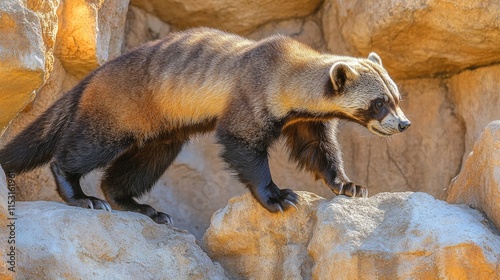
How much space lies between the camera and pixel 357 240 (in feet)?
18.5

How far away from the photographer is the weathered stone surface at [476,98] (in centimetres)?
891

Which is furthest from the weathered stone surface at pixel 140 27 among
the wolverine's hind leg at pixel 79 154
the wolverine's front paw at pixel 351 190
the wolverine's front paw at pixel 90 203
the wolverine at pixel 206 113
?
the wolverine's front paw at pixel 351 190

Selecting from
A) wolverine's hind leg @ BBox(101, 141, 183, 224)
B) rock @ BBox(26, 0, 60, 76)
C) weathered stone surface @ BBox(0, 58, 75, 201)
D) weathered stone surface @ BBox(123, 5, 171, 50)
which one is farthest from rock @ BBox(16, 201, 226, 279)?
weathered stone surface @ BBox(123, 5, 171, 50)

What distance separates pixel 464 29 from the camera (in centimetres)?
827

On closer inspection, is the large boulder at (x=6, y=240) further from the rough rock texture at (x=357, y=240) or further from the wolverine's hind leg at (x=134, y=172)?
the wolverine's hind leg at (x=134, y=172)

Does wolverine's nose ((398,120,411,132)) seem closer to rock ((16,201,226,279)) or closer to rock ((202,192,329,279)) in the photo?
rock ((202,192,329,279))

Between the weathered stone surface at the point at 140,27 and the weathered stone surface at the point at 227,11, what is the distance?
0.08 m

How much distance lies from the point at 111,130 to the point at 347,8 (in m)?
3.23

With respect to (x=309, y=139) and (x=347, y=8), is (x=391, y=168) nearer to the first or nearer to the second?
(x=347, y=8)

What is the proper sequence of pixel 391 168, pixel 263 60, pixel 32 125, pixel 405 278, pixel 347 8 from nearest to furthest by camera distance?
pixel 405 278
pixel 263 60
pixel 32 125
pixel 347 8
pixel 391 168

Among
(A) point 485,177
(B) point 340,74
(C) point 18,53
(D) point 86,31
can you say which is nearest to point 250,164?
(B) point 340,74

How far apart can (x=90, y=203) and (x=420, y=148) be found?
439 centimetres

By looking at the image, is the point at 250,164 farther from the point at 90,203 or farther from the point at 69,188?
the point at 69,188

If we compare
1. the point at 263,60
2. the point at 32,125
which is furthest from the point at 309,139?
the point at 32,125
